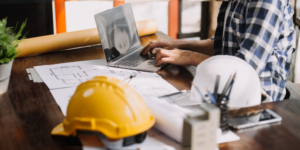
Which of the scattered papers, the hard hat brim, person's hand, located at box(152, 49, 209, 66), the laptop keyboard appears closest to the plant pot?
the hard hat brim

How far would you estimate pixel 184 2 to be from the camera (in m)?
3.51

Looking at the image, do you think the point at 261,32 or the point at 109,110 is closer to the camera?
the point at 109,110

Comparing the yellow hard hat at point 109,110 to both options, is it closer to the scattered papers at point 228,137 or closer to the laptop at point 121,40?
the scattered papers at point 228,137

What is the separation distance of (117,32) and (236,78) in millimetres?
769

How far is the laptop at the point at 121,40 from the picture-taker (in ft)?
4.47

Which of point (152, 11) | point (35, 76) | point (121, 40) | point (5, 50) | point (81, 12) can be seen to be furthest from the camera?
point (152, 11)

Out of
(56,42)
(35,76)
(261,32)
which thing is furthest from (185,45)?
(35,76)

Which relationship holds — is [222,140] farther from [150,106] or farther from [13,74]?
[13,74]

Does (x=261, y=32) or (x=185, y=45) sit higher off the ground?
(x=261, y=32)

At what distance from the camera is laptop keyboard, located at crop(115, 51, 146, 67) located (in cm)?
140

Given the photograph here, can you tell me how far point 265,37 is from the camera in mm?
1163

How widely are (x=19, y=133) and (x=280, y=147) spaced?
663 millimetres

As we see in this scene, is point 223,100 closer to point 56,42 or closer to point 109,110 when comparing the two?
point 109,110

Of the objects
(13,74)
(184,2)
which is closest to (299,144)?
(13,74)
